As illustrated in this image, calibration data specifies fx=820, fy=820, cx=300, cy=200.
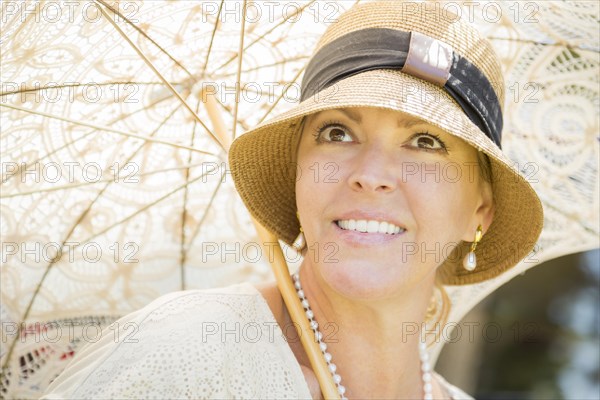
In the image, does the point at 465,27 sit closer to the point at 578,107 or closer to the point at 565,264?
the point at 578,107

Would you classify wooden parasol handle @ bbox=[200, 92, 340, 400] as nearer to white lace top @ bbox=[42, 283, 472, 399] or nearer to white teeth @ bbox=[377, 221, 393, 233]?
white lace top @ bbox=[42, 283, 472, 399]

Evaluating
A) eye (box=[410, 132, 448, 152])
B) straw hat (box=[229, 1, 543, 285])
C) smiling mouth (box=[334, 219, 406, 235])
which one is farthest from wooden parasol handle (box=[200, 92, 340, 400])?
eye (box=[410, 132, 448, 152])

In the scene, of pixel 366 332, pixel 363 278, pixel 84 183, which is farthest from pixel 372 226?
pixel 84 183

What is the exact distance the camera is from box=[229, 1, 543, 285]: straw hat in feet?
7.56

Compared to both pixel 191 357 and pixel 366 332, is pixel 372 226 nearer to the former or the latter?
pixel 366 332

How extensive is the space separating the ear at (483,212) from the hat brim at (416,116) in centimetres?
3

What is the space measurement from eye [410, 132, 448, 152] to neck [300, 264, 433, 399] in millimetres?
450

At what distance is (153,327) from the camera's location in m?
2.14

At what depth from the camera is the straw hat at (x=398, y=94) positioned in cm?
230

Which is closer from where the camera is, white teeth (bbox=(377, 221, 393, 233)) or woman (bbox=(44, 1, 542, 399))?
woman (bbox=(44, 1, 542, 399))

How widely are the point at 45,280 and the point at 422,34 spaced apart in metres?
1.54

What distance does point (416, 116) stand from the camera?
7.29ft

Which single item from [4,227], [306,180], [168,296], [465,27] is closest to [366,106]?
[306,180]

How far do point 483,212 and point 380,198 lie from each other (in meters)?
→ 0.57
